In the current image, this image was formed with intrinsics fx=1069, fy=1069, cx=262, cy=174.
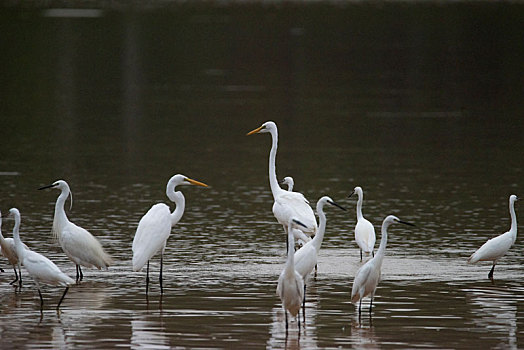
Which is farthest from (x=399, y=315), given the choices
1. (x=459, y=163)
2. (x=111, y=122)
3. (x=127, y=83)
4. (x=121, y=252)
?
(x=127, y=83)

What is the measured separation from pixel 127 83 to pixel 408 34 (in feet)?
83.5

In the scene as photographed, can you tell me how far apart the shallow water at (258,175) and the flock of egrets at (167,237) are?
329 mm

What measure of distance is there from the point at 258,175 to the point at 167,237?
8022 mm

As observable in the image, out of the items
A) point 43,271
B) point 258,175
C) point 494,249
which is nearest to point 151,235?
point 43,271

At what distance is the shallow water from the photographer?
11055 mm

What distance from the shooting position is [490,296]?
12.1 m

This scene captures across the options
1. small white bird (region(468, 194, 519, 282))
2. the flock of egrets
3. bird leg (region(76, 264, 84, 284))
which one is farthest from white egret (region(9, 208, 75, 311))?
small white bird (region(468, 194, 519, 282))

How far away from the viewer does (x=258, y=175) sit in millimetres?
20391

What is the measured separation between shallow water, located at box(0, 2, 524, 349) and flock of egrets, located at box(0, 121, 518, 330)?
33 cm

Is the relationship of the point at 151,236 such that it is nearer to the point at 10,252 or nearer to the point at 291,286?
the point at 10,252

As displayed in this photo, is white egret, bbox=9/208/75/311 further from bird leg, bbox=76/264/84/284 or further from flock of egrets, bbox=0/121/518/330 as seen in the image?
bird leg, bbox=76/264/84/284

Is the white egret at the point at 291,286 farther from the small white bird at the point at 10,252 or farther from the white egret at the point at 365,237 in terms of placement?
the small white bird at the point at 10,252

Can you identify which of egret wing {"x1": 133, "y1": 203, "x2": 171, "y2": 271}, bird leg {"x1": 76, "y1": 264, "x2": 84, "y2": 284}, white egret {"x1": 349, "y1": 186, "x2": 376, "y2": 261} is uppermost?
egret wing {"x1": 133, "y1": 203, "x2": 171, "y2": 271}

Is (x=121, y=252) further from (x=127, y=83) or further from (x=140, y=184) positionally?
(x=127, y=83)
